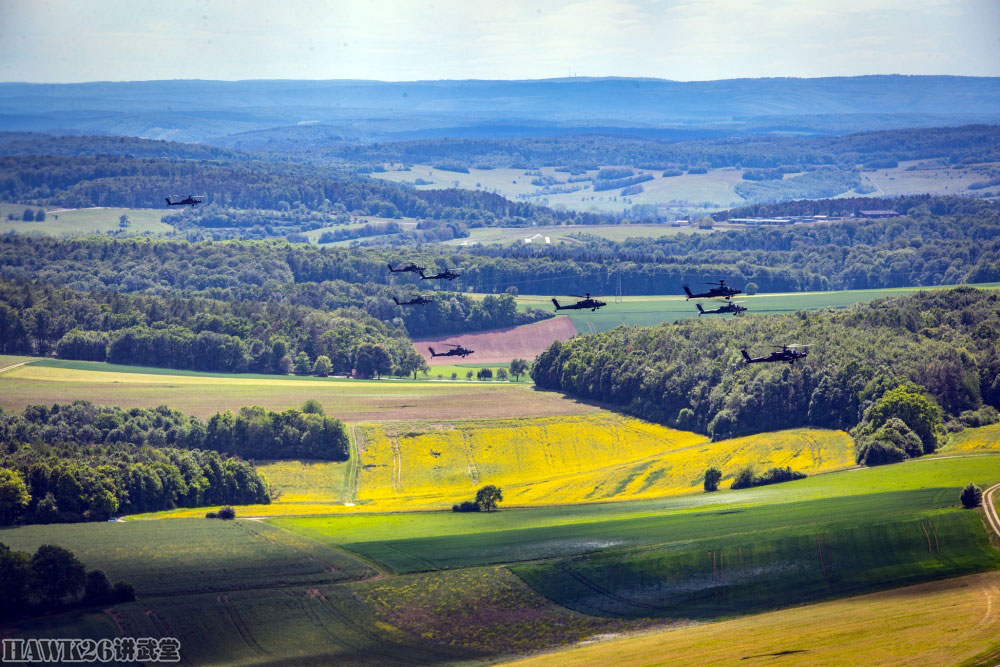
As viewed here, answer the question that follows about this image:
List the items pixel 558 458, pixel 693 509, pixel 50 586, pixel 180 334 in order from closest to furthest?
pixel 50 586
pixel 693 509
pixel 558 458
pixel 180 334

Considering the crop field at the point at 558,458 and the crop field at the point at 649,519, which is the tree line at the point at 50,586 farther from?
the crop field at the point at 558,458

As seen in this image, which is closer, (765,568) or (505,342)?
(765,568)

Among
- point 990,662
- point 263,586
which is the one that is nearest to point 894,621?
point 990,662

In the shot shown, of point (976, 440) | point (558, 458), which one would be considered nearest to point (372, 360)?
point (558, 458)

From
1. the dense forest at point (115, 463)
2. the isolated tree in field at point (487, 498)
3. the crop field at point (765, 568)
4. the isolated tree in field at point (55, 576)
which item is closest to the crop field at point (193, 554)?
the isolated tree in field at point (55, 576)

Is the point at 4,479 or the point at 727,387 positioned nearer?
the point at 4,479

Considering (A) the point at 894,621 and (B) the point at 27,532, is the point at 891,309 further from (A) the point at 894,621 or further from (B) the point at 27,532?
(B) the point at 27,532

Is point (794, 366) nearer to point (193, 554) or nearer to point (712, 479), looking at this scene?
point (712, 479)

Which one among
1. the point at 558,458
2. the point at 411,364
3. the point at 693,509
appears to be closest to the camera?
the point at 693,509
